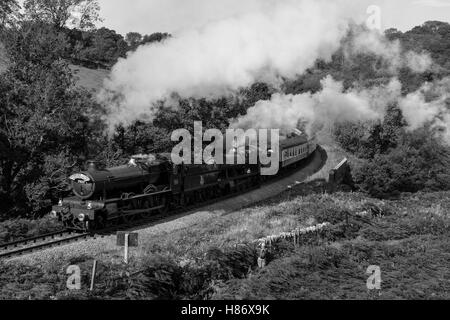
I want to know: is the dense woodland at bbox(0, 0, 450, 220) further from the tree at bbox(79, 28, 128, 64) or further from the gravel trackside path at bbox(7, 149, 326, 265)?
the tree at bbox(79, 28, 128, 64)

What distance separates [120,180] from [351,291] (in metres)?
10.5

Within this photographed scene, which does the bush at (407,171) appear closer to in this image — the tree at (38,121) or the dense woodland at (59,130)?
the dense woodland at (59,130)

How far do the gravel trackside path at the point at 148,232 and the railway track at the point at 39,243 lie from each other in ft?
1.87

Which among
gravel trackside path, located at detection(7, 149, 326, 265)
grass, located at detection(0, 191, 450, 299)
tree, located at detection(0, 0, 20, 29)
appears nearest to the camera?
grass, located at detection(0, 191, 450, 299)

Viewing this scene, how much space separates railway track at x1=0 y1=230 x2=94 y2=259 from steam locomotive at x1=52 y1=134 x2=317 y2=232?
1.87 ft

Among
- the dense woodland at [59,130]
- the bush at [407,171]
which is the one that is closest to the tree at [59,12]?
the dense woodland at [59,130]

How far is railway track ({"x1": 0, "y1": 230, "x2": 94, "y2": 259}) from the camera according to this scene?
639 inches

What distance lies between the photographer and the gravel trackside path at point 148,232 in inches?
613

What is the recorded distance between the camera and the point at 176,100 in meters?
26.5

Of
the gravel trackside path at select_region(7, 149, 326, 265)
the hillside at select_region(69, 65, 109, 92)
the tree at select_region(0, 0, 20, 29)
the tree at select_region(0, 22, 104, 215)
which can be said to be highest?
the tree at select_region(0, 0, 20, 29)

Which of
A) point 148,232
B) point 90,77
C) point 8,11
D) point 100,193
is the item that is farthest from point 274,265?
point 90,77

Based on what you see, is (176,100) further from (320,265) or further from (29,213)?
(320,265)

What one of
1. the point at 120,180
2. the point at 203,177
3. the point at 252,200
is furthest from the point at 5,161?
the point at 252,200

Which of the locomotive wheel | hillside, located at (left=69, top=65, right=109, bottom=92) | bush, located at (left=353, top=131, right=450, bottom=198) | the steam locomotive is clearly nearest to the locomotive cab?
the steam locomotive
